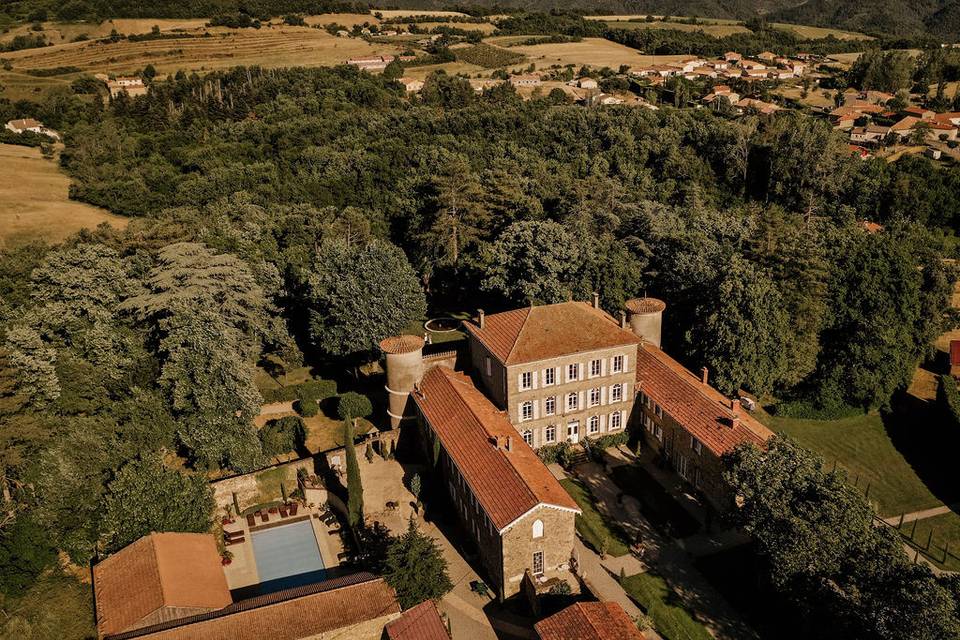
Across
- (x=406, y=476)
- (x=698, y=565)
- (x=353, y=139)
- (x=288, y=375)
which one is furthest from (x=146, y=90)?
(x=698, y=565)

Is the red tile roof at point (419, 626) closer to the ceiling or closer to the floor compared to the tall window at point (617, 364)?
closer to the floor

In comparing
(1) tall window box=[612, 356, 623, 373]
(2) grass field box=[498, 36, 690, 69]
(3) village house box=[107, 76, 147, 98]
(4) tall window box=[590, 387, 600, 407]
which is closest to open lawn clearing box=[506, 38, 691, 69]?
(2) grass field box=[498, 36, 690, 69]

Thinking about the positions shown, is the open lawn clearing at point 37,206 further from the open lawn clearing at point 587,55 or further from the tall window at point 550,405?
the open lawn clearing at point 587,55

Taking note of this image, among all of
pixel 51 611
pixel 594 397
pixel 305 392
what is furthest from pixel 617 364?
pixel 51 611

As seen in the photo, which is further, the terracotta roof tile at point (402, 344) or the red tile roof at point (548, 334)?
the terracotta roof tile at point (402, 344)

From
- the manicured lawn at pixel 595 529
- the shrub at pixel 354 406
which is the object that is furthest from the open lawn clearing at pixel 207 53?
the manicured lawn at pixel 595 529

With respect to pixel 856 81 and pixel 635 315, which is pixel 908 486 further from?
pixel 856 81
